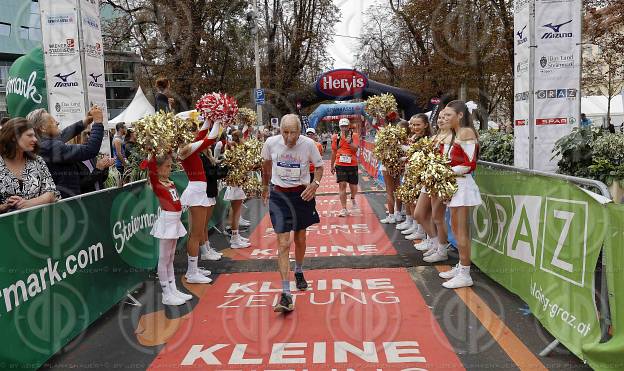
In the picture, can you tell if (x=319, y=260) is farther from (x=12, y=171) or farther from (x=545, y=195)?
(x=12, y=171)

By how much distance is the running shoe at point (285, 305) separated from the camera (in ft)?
15.6

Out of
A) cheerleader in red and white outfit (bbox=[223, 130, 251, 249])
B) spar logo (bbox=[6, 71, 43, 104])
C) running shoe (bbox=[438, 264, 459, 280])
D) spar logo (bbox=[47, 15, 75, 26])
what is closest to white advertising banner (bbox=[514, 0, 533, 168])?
running shoe (bbox=[438, 264, 459, 280])

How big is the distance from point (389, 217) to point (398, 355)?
572cm

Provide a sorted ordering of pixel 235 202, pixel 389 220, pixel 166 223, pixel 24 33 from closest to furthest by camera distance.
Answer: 1. pixel 166 223
2. pixel 235 202
3. pixel 389 220
4. pixel 24 33

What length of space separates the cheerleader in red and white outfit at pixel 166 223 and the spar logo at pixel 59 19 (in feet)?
8.68

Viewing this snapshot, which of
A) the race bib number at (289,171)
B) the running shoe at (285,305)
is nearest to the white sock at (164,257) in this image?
the running shoe at (285,305)

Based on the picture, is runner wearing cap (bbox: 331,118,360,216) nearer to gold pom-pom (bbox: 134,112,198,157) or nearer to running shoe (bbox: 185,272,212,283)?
running shoe (bbox: 185,272,212,283)

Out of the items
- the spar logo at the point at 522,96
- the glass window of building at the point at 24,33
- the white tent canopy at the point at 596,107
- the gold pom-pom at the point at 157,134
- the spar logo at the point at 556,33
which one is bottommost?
the gold pom-pom at the point at 157,134

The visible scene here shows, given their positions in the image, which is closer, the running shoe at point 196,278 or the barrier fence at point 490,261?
the barrier fence at point 490,261

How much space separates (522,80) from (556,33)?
0.64 meters

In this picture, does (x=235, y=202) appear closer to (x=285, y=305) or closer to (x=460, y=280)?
(x=285, y=305)

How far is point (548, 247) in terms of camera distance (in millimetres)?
4176

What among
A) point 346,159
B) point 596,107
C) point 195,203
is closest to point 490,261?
point 195,203

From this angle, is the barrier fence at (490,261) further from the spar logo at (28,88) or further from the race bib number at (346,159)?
the race bib number at (346,159)
